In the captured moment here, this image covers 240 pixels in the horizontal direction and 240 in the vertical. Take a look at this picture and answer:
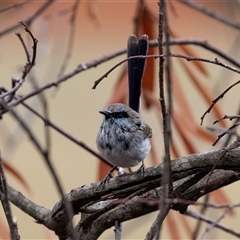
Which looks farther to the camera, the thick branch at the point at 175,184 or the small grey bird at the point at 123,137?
the small grey bird at the point at 123,137

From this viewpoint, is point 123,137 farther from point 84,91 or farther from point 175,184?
point 84,91

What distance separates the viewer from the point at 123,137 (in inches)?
69.9

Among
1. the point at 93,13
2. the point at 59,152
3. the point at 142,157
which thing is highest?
the point at 59,152

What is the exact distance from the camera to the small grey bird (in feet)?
5.49

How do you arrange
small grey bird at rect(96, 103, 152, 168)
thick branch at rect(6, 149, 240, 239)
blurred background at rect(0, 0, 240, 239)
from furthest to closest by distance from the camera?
blurred background at rect(0, 0, 240, 239) → small grey bird at rect(96, 103, 152, 168) → thick branch at rect(6, 149, 240, 239)

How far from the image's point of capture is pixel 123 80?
71.6 inches

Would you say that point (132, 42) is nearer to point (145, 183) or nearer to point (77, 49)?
point (145, 183)

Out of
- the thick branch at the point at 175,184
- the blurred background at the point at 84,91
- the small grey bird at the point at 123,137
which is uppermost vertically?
the blurred background at the point at 84,91

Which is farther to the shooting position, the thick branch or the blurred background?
the blurred background

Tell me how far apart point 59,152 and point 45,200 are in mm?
954

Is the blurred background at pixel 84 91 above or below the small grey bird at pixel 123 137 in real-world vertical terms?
above

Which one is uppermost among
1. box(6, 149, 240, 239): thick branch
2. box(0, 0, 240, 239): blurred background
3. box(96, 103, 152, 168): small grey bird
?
box(0, 0, 240, 239): blurred background

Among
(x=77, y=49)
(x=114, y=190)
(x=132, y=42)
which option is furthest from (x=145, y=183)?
(x=77, y=49)

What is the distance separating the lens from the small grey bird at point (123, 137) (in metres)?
1.67
